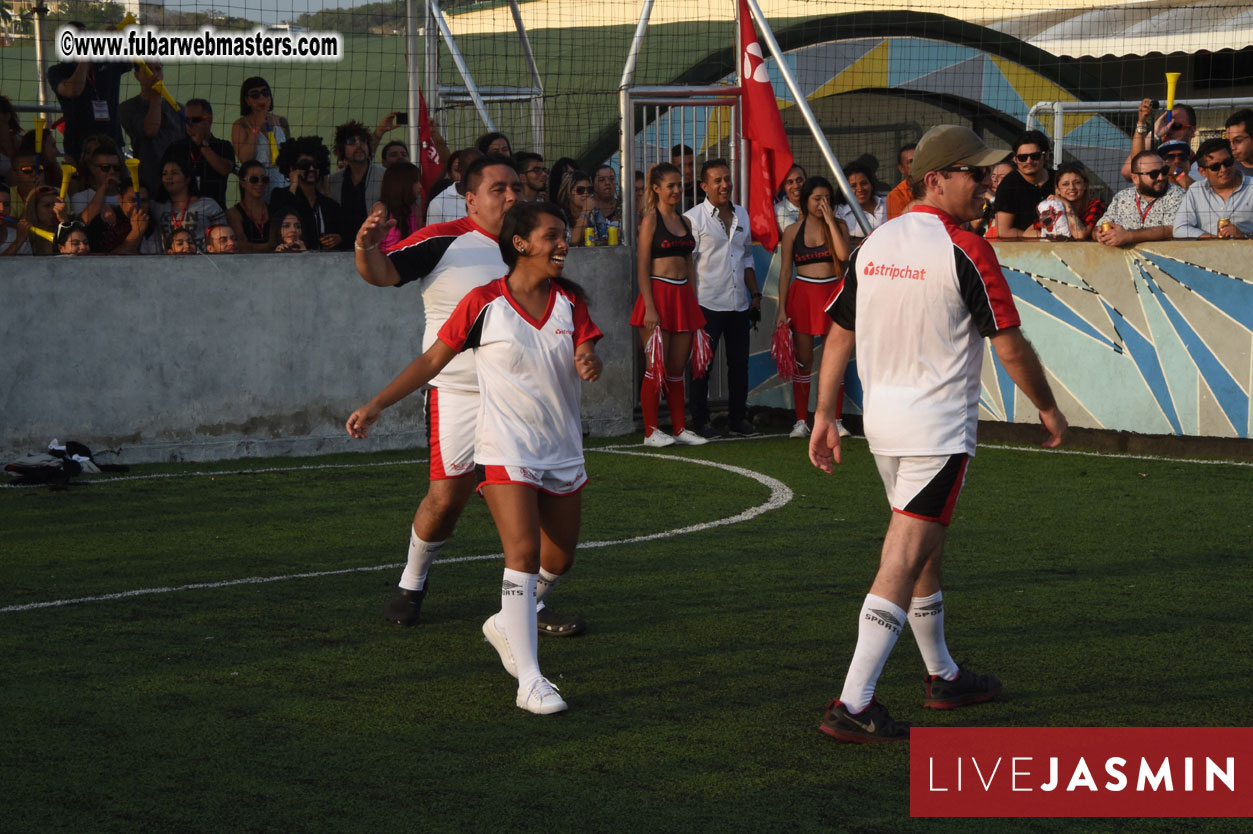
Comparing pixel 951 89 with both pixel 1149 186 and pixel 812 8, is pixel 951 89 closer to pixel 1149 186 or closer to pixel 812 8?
pixel 812 8

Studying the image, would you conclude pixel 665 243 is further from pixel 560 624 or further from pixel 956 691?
pixel 956 691

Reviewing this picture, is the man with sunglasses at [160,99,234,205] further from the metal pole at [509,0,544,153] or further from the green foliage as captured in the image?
the metal pole at [509,0,544,153]

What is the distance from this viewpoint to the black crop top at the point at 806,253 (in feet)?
41.7

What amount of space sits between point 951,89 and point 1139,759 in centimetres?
1909

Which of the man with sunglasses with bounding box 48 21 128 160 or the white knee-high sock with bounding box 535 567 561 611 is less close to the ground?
the man with sunglasses with bounding box 48 21 128 160

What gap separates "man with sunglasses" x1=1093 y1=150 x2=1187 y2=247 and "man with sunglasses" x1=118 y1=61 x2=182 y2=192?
743cm

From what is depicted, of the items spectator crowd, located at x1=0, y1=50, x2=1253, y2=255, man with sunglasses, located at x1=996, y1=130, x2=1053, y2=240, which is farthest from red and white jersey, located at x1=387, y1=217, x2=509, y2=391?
man with sunglasses, located at x1=996, y1=130, x2=1053, y2=240

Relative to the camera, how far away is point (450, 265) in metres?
6.86

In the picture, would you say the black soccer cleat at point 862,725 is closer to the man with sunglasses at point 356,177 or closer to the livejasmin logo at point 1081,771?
the livejasmin logo at point 1081,771

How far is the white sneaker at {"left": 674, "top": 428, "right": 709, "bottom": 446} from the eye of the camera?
1260cm

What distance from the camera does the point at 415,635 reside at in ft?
21.9

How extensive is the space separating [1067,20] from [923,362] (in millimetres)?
18188

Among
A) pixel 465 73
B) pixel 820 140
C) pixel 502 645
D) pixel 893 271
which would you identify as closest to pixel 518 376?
pixel 502 645

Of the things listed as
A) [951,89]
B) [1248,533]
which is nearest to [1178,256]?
[1248,533]
